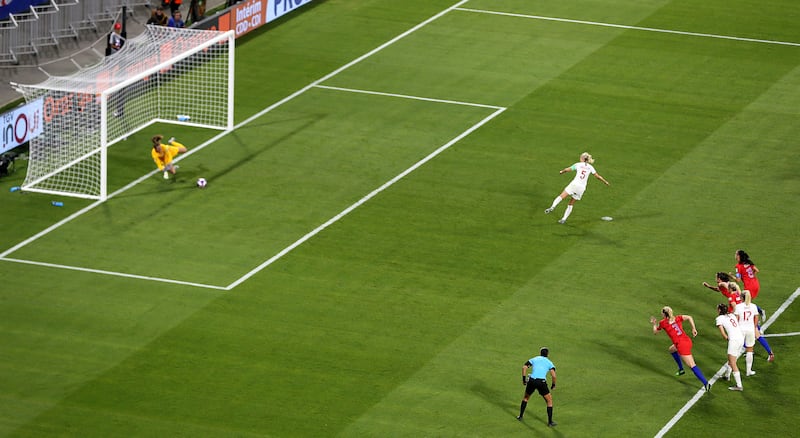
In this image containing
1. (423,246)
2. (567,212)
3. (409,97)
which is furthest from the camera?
(409,97)

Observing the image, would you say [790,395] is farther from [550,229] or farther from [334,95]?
[334,95]

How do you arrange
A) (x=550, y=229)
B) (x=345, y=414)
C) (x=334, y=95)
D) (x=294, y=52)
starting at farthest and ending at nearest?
1. (x=294, y=52)
2. (x=334, y=95)
3. (x=550, y=229)
4. (x=345, y=414)

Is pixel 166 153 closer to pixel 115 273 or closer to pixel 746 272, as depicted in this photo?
pixel 115 273

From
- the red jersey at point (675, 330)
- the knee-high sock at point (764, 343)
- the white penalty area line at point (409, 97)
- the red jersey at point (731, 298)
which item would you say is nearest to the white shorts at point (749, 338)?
the knee-high sock at point (764, 343)

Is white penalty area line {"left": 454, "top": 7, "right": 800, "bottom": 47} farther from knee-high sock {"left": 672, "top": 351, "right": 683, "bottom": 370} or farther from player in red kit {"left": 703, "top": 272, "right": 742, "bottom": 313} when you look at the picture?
knee-high sock {"left": 672, "top": 351, "right": 683, "bottom": 370}

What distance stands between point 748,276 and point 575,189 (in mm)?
5776

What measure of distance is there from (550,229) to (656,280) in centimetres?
361

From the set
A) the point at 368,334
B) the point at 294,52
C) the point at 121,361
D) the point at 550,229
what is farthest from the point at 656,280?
the point at 294,52

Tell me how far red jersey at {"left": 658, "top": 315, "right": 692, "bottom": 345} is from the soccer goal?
1530cm

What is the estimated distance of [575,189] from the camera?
121ft

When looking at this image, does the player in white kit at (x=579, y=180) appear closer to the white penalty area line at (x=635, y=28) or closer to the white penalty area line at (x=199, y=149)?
the white penalty area line at (x=199, y=149)

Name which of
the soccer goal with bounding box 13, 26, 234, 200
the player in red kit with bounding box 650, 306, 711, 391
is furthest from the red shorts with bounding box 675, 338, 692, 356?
the soccer goal with bounding box 13, 26, 234, 200

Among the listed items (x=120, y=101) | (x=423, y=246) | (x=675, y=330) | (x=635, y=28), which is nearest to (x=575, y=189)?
(x=423, y=246)

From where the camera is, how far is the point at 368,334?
31562 mm
